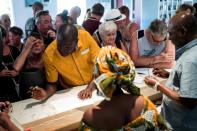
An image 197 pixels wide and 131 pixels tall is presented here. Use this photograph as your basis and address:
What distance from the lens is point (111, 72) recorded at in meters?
1.17

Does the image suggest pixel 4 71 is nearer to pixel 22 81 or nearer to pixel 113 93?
pixel 22 81

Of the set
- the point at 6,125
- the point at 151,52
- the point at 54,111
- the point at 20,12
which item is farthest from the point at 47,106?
the point at 20,12

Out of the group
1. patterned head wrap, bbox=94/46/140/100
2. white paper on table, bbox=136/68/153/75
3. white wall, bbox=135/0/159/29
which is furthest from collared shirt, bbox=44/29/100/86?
white wall, bbox=135/0/159/29

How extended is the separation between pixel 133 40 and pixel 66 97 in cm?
109

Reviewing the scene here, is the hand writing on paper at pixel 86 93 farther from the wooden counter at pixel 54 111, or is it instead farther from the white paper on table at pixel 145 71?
the white paper on table at pixel 145 71

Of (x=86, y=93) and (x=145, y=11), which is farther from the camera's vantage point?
(x=145, y=11)

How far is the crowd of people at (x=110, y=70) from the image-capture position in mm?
1209

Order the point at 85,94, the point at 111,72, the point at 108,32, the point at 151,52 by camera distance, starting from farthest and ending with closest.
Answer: the point at 151,52
the point at 108,32
the point at 85,94
the point at 111,72

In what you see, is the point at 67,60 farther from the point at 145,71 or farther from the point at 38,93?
the point at 145,71

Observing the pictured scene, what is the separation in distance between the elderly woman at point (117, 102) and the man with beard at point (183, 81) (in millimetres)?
239

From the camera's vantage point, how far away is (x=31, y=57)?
237 cm

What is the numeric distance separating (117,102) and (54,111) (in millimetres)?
722

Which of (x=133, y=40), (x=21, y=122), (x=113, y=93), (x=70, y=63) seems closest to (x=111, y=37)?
(x=133, y=40)

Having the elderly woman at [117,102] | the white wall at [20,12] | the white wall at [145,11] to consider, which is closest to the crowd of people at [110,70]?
the elderly woman at [117,102]
